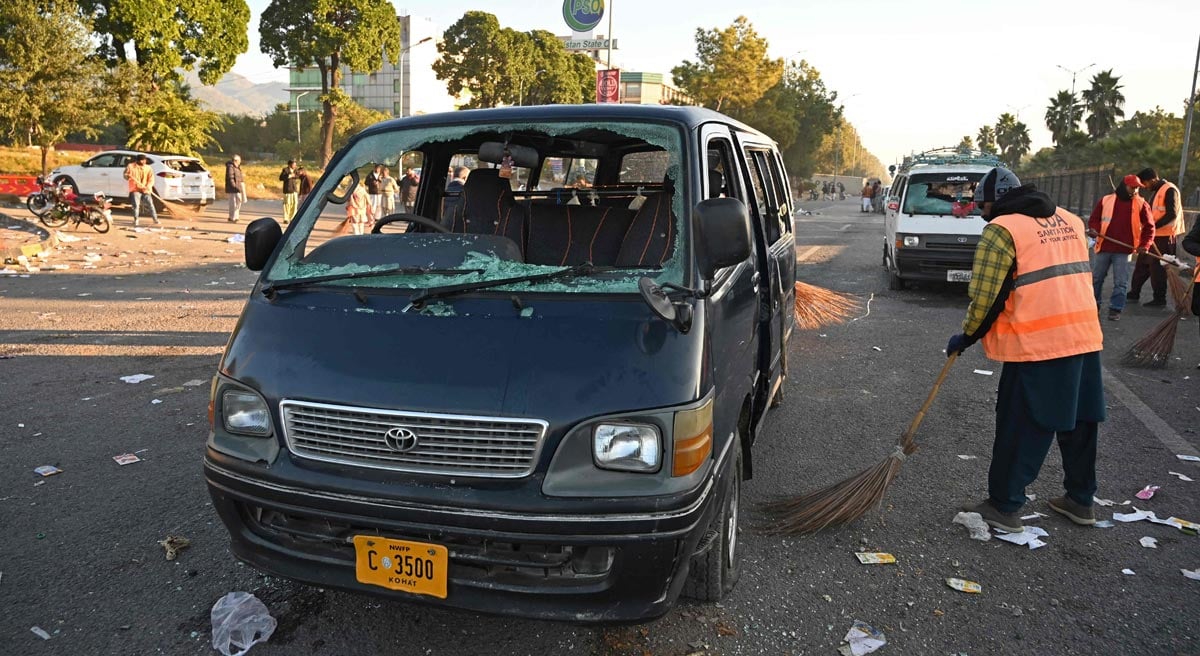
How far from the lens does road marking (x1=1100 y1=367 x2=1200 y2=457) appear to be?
5.48 metres

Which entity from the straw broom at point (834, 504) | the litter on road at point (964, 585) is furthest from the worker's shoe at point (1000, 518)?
the litter on road at point (964, 585)

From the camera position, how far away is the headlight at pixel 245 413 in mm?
2822

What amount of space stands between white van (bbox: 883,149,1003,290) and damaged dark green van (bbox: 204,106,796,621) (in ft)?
29.9

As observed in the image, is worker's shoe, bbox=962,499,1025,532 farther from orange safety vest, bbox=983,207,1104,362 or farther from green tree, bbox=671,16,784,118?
green tree, bbox=671,16,784,118

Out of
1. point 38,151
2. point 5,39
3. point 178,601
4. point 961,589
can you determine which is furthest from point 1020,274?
point 38,151

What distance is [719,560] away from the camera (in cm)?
322

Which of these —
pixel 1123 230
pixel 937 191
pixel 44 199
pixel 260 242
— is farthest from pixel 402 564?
pixel 44 199

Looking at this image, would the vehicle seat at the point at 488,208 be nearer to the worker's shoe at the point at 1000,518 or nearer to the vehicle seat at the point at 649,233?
the vehicle seat at the point at 649,233

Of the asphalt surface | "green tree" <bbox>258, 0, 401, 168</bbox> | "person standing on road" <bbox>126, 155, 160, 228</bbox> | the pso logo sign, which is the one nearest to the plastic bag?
the asphalt surface

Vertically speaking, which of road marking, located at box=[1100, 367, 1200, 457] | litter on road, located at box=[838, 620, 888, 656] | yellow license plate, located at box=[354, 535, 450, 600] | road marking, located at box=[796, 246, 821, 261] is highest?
road marking, located at box=[796, 246, 821, 261]

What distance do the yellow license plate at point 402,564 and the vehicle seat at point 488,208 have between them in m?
2.13

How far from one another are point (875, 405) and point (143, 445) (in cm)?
504

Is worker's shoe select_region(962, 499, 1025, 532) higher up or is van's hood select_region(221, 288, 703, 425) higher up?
van's hood select_region(221, 288, 703, 425)

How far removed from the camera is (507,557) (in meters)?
2.61
